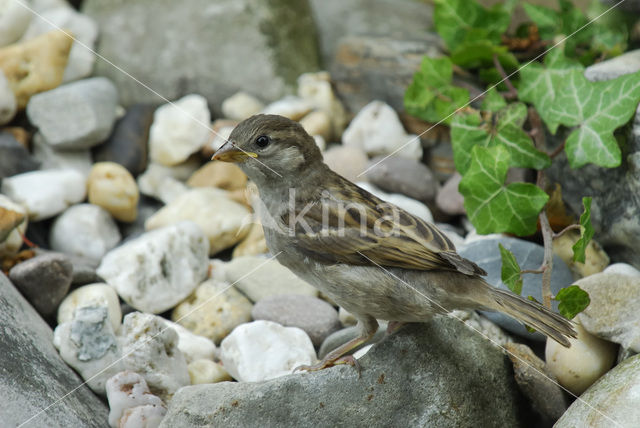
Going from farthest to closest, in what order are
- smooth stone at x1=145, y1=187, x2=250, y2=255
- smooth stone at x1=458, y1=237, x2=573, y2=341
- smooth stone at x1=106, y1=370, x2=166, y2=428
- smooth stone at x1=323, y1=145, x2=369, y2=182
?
1. smooth stone at x1=323, y1=145, x2=369, y2=182
2. smooth stone at x1=145, y1=187, x2=250, y2=255
3. smooth stone at x1=458, y1=237, x2=573, y2=341
4. smooth stone at x1=106, y1=370, x2=166, y2=428

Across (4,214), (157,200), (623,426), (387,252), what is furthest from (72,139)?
(623,426)

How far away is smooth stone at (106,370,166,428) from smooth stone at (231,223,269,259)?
136 cm

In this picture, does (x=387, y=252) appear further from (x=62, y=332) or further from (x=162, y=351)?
(x=62, y=332)

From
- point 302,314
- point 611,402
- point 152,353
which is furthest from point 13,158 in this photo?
point 611,402

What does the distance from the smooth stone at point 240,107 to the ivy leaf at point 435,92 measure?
3.92 feet

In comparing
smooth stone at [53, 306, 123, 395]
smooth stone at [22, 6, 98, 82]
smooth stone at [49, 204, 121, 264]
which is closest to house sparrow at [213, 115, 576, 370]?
smooth stone at [53, 306, 123, 395]

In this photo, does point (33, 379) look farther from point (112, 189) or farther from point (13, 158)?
point (13, 158)

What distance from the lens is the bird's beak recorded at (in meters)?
2.68

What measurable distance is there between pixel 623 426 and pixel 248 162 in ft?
5.26

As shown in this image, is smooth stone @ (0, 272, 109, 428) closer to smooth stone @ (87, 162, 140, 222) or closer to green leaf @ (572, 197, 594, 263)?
smooth stone @ (87, 162, 140, 222)

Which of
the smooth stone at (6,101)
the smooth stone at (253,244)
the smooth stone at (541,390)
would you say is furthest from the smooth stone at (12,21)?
the smooth stone at (541,390)

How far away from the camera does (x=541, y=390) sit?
2721mm

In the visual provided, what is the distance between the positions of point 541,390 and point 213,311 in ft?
5.16

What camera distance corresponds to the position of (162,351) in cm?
288
